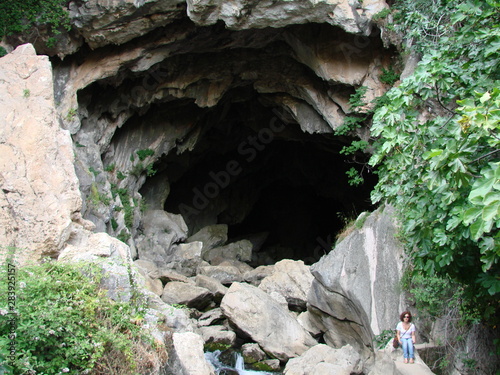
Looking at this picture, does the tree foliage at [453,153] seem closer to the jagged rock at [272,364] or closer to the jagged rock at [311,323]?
the jagged rock at [272,364]

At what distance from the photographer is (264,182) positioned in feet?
71.3

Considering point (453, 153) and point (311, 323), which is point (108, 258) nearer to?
point (453, 153)

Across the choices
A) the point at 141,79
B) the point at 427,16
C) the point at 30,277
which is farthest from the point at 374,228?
the point at 141,79

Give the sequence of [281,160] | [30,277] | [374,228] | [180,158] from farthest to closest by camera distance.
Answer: [281,160], [180,158], [374,228], [30,277]

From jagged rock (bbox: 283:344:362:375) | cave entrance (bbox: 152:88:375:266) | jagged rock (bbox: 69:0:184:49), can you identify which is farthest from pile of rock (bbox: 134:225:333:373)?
jagged rock (bbox: 69:0:184:49)

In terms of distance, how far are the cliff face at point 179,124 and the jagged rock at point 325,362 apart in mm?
412

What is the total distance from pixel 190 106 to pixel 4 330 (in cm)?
1224

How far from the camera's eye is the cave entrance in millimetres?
16969

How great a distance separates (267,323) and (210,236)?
906 cm

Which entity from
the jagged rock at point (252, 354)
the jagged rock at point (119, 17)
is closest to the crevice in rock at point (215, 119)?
the jagged rock at point (119, 17)

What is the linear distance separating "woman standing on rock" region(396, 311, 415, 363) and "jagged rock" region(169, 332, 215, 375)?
2.54 meters

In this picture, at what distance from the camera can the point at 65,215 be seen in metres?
6.87

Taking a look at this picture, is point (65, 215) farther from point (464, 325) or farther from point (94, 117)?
point (94, 117)

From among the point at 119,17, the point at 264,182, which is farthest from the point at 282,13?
the point at 264,182
